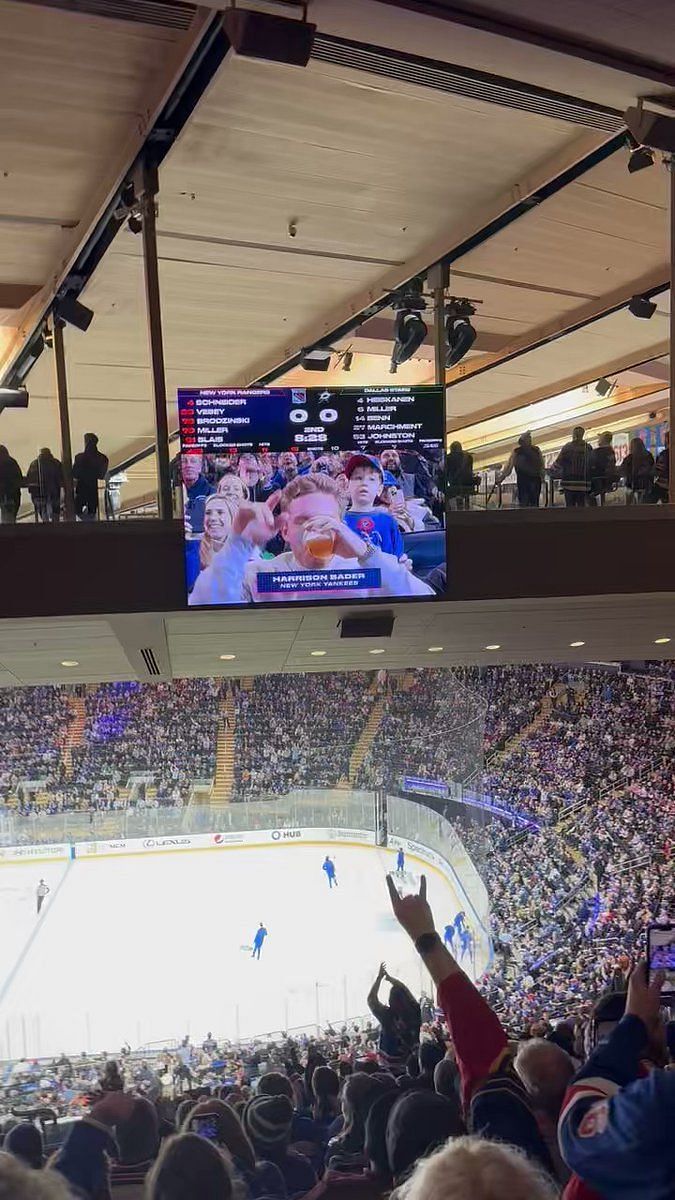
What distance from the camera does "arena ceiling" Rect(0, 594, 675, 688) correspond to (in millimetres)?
4945

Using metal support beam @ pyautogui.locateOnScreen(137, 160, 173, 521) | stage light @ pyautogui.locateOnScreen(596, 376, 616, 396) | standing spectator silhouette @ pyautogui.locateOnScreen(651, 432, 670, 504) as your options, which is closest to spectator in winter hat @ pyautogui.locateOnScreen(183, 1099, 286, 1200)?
metal support beam @ pyautogui.locateOnScreen(137, 160, 173, 521)

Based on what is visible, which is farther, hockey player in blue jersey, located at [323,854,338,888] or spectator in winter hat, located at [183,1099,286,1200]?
hockey player in blue jersey, located at [323,854,338,888]

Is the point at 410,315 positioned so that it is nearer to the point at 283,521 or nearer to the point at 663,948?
the point at 283,521

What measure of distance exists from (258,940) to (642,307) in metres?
9.03

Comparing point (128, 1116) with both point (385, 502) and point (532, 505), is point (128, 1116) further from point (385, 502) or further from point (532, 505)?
point (532, 505)

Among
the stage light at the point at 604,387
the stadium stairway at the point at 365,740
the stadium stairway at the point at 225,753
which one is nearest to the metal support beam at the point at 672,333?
the stage light at the point at 604,387

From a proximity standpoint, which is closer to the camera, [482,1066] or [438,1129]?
[482,1066]

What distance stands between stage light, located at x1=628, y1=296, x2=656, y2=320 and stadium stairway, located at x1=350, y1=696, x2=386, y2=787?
9.39 m

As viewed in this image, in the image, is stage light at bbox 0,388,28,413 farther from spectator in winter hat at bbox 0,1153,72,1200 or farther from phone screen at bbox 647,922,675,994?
spectator in winter hat at bbox 0,1153,72,1200

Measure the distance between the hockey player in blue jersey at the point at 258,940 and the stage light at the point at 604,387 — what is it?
7984mm

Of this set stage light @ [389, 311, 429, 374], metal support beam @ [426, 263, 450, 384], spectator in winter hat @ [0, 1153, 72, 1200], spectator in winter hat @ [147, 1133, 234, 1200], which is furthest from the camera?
stage light @ [389, 311, 429, 374]

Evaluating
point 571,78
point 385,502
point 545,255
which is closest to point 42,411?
point 545,255

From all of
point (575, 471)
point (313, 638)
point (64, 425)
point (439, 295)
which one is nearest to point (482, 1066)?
point (575, 471)

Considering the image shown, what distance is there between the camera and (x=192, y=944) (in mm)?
12211
